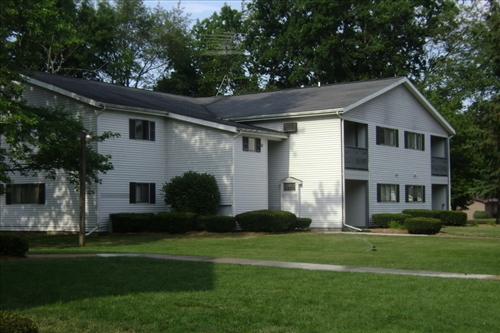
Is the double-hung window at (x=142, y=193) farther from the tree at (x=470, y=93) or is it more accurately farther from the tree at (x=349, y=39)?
the tree at (x=349, y=39)

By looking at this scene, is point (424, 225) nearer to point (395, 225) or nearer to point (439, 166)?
point (395, 225)

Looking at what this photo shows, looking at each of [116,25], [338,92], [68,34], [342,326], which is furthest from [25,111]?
[116,25]

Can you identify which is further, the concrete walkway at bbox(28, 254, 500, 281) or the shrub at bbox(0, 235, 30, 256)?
the shrub at bbox(0, 235, 30, 256)

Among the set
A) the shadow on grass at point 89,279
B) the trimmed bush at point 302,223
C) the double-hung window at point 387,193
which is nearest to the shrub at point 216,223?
the trimmed bush at point 302,223

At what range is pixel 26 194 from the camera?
33.1 metres

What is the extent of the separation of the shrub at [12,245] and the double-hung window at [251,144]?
1626cm

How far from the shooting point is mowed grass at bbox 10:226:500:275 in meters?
18.1

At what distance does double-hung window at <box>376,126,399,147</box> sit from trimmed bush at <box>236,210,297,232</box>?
29.7 feet

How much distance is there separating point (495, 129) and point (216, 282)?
35768 mm

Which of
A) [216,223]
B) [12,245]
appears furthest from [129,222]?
[12,245]

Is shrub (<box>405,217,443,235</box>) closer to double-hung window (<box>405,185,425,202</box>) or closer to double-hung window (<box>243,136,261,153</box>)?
double-hung window (<box>243,136,261,153</box>)

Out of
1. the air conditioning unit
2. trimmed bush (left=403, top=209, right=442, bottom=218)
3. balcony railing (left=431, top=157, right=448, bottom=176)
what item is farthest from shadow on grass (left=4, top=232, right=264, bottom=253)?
balcony railing (left=431, top=157, right=448, bottom=176)

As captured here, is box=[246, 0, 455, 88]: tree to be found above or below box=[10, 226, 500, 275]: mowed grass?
above

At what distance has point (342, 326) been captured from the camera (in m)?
10.3
